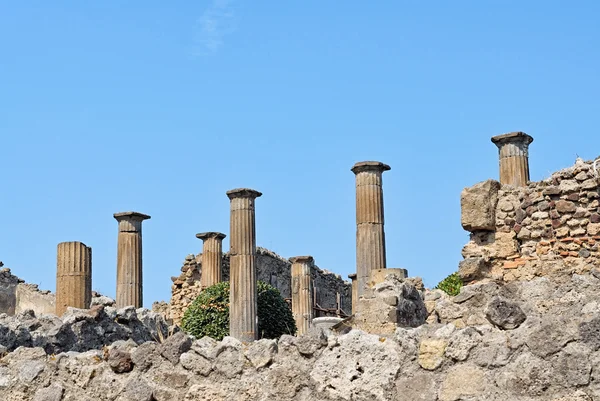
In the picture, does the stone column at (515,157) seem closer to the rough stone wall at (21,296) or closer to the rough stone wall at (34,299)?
the rough stone wall at (21,296)

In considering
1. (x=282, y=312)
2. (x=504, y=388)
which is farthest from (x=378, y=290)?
(x=282, y=312)

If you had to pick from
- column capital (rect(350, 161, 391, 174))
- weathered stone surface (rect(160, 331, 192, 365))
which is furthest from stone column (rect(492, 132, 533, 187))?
weathered stone surface (rect(160, 331, 192, 365))

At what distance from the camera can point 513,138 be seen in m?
16.3

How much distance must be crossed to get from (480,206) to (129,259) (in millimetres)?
11988

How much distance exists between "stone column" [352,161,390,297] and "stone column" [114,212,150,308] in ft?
18.3

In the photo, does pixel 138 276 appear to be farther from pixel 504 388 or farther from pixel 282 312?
pixel 504 388

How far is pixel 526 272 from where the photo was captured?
1169 cm

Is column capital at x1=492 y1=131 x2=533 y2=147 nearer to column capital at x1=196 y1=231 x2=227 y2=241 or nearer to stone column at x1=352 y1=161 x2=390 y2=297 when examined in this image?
stone column at x1=352 y1=161 x2=390 y2=297

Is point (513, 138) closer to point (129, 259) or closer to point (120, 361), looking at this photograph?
point (129, 259)

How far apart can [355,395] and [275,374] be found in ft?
1.67

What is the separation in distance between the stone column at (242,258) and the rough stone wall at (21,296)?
4.47m

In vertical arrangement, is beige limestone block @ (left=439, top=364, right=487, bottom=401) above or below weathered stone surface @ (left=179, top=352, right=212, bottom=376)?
below

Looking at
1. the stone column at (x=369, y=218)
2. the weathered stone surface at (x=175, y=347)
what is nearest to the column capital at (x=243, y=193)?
the stone column at (x=369, y=218)

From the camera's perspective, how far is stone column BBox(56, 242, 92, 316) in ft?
51.5
